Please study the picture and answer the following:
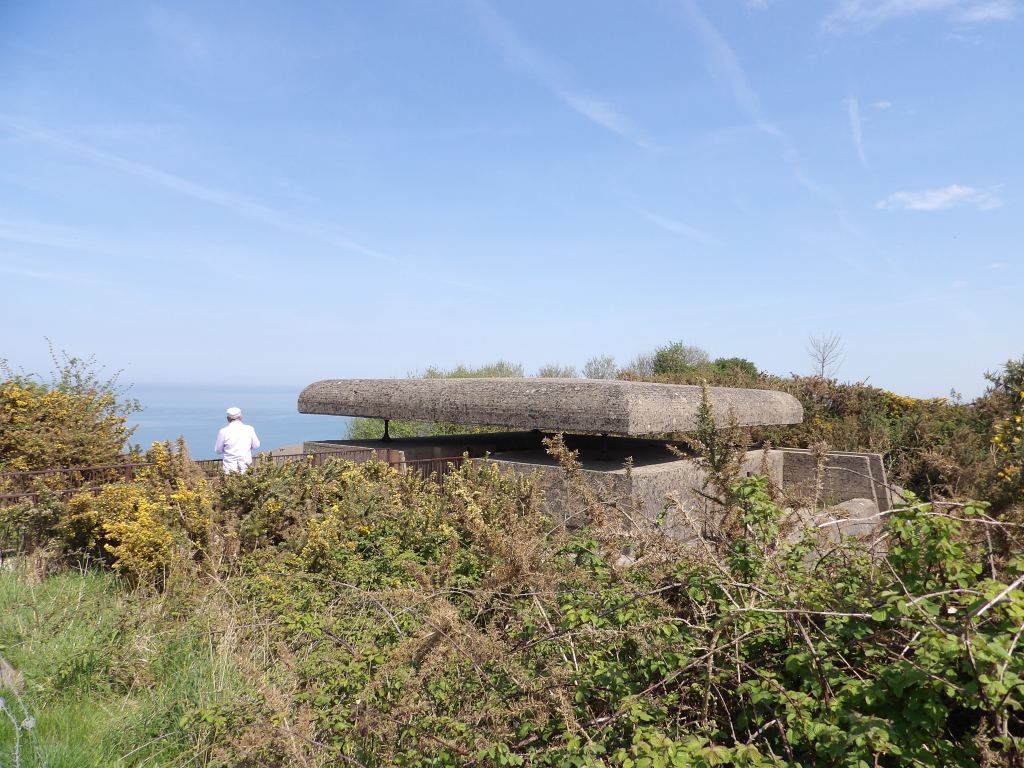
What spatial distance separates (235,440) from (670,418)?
5689 millimetres

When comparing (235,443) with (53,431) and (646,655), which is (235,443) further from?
(646,655)

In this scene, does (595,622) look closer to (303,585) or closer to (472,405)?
(303,585)

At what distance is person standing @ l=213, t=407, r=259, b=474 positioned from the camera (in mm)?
8828

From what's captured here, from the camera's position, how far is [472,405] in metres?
7.27

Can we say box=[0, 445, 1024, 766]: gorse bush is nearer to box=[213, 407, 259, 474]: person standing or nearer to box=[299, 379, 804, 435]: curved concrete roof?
box=[299, 379, 804, 435]: curved concrete roof

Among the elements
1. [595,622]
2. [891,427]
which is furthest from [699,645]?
[891,427]

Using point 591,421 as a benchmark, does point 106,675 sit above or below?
below

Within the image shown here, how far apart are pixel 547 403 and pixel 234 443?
4.61 metres

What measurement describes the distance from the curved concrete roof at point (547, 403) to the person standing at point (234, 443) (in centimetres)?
86

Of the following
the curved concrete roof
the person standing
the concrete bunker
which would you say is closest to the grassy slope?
the concrete bunker

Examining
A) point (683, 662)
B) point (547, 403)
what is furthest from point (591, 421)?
point (683, 662)

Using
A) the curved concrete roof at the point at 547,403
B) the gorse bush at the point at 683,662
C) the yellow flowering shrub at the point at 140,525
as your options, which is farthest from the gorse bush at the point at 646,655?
the curved concrete roof at the point at 547,403

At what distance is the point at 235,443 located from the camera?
348 inches

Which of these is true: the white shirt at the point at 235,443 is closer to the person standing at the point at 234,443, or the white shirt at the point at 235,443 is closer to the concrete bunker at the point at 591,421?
the person standing at the point at 234,443
